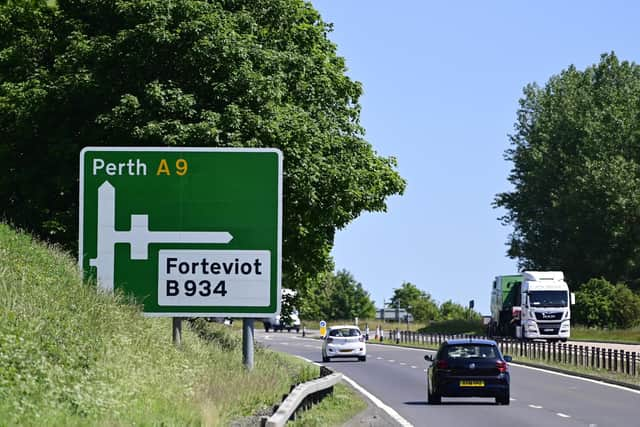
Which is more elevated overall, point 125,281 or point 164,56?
point 164,56

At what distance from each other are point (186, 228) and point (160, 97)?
580 inches

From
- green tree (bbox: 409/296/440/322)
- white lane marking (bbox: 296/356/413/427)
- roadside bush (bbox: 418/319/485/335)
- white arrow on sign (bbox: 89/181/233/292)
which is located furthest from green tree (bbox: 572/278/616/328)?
green tree (bbox: 409/296/440/322)

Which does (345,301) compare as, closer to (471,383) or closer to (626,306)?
(626,306)

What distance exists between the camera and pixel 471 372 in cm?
2881

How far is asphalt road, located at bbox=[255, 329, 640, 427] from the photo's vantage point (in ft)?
79.0

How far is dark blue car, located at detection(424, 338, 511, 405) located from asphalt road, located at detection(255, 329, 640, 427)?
0.33 meters

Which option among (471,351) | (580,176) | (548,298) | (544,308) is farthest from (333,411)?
(580,176)

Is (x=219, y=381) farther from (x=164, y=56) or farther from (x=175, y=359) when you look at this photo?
(x=164, y=56)

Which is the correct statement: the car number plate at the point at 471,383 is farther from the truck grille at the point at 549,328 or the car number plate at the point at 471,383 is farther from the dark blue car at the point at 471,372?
the truck grille at the point at 549,328

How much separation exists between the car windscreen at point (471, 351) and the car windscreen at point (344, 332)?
30.1 metres

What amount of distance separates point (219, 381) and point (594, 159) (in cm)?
8856

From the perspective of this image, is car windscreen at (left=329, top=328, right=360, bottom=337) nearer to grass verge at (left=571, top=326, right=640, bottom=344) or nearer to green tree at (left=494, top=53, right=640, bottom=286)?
grass verge at (left=571, top=326, right=640, bottom=344)

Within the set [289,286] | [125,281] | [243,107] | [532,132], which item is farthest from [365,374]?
[532,132]

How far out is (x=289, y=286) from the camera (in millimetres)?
49156
